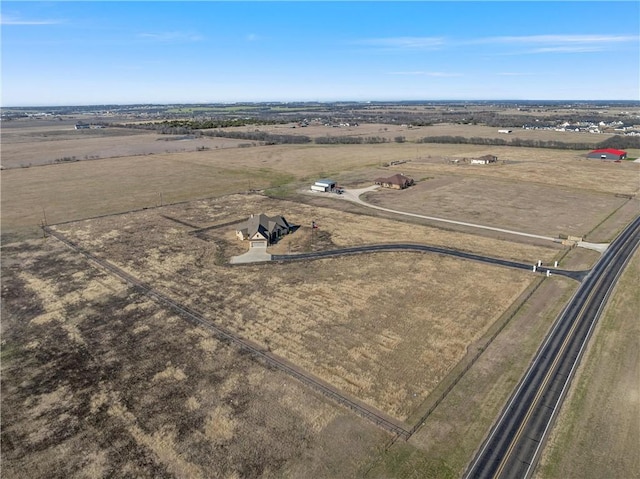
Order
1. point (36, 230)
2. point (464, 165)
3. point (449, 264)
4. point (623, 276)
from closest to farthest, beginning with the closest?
point (623, 276) → point (449, 264) → point (36, 230) → point (464, 165)

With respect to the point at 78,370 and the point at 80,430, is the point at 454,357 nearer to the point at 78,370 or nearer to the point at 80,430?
the point at 80,430

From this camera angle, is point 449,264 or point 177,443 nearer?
point 177,443

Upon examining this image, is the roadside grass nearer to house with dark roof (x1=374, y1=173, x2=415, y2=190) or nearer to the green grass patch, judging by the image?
the green grass patch

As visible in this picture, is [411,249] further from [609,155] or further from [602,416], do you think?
[609,155]

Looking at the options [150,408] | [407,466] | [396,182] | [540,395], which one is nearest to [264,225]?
[150,408]

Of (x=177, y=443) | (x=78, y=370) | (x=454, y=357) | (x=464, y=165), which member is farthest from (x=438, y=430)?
(x=464, y=165)

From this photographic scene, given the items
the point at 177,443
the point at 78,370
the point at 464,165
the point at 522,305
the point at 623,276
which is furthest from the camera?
the point at 464,165
